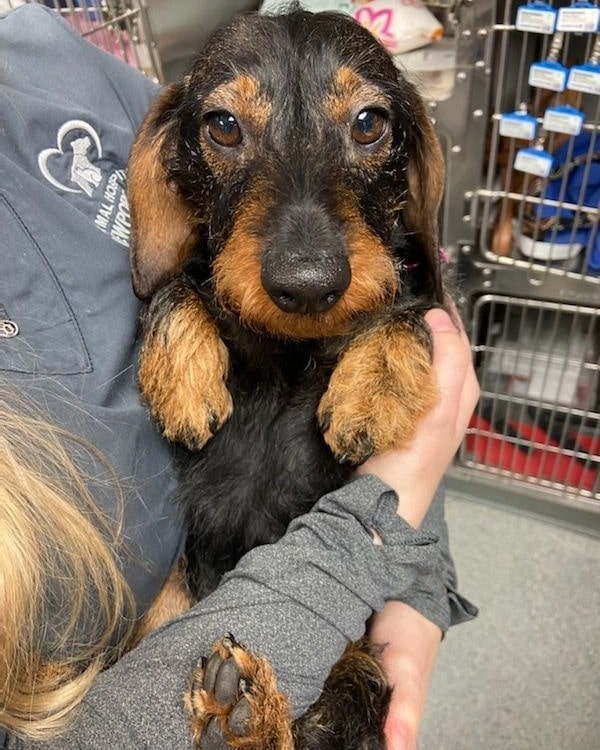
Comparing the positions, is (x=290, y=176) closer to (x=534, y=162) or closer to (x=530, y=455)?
(x=534, y=162)

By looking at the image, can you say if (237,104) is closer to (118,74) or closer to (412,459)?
(118,74)

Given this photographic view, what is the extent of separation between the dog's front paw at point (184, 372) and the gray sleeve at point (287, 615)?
25cm

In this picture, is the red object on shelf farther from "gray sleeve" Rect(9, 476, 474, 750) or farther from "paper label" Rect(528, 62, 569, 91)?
"gray sleeve" Rect(9, 476, 474, 750)

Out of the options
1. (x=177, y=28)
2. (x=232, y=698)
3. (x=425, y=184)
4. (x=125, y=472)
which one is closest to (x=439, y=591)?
(x=232, y=698)

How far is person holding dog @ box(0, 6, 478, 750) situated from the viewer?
3.04 feet

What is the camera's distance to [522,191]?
196 centimetres

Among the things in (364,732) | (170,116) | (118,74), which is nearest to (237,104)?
(170,116)

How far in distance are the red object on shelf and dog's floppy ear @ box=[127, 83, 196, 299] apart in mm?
1396

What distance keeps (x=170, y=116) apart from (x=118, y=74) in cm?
19

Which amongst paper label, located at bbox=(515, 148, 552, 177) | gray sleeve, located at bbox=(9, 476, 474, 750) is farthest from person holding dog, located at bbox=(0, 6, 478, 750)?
paper label, located at bbox=(515, 148, 552, 177)

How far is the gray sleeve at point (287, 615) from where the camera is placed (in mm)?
868

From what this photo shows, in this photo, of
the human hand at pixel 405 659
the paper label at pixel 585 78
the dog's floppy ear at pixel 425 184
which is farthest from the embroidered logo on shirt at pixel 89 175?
the paper label at pixel 585 78

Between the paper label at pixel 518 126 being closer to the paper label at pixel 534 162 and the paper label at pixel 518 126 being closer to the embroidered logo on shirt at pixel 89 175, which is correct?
the paper label at pixel 534 162

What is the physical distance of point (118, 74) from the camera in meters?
1.38
